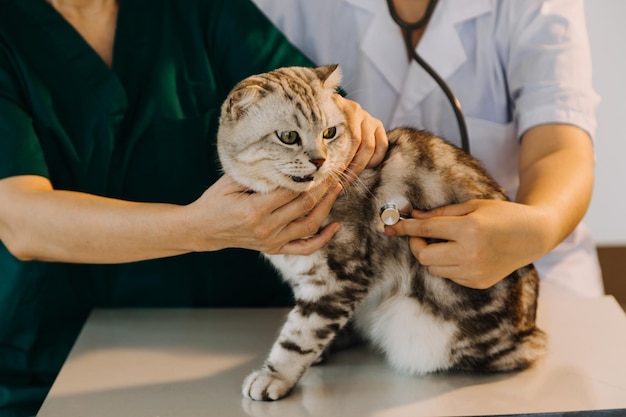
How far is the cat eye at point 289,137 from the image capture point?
1.00 metres

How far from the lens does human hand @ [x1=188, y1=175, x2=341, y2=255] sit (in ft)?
3.38

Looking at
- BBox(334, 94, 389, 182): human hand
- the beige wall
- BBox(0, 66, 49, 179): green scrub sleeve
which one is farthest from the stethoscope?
the beige wall

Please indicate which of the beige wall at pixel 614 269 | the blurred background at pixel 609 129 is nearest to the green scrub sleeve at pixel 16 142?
the blurred background at pixel 609 129

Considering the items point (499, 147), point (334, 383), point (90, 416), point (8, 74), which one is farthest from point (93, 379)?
point (499, 147)

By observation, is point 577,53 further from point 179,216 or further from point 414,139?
point 179,216

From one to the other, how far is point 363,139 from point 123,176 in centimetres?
44

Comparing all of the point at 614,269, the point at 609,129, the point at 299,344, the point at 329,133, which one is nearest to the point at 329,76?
the point at 329,133

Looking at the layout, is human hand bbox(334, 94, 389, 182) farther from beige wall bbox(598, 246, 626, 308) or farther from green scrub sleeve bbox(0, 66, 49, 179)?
beige wall bbox(598, 246, 626, 308)

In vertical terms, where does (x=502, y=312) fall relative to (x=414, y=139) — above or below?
below

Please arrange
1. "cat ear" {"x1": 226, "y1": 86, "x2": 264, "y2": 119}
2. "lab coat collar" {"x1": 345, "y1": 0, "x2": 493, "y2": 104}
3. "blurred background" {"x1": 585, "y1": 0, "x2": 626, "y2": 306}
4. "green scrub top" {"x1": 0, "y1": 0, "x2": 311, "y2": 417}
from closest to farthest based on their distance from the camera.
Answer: "cat ear" {"x1": 226, "y1": 86, "x2": 264, "y2": 119}
"green scrub top" {"x1": 0, "y1": 0, "x2": 311, "y2": 417}
"lab coat collar" {"x1": 345, "y1": 0, "x2": 493, "y2": 104}
"blurred background" {"x1": 585, "y1": 0, "x2": 626, "y2": 306}

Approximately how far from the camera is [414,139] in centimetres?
115

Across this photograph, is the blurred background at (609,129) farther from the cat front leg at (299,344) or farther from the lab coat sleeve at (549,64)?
the cat front leg at (299,344)

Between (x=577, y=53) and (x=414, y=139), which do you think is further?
(x=577, y=53)

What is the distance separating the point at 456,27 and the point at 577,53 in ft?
0.72
